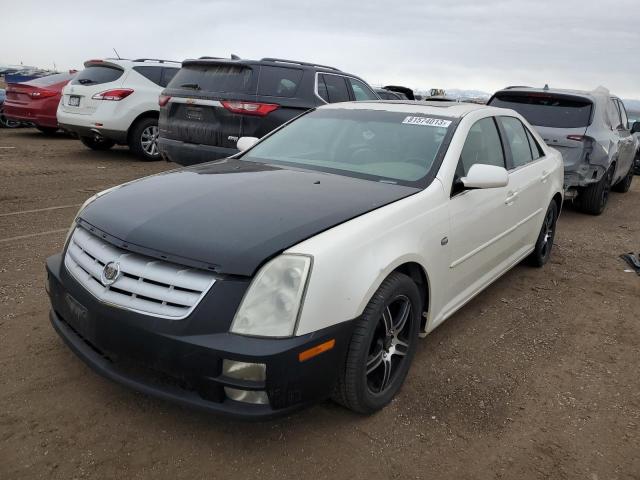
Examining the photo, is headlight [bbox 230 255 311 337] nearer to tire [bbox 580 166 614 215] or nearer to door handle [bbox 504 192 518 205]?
door handle [bbox 504 192 518 205]

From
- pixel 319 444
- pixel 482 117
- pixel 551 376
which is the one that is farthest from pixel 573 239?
pixel 319 444

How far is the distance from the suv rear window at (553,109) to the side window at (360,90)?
7.08 ft

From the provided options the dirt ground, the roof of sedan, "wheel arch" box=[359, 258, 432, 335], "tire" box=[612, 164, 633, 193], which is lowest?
the dirt ground

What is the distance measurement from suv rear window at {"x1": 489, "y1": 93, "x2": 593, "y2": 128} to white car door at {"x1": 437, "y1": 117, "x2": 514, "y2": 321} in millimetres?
3555

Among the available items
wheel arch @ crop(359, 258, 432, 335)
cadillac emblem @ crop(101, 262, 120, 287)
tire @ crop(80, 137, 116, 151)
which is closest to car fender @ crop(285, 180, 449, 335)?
wheel arch @ crop(359, 258, 432, 335)

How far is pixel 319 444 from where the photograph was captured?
2525 mm

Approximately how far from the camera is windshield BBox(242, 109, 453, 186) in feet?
11.0

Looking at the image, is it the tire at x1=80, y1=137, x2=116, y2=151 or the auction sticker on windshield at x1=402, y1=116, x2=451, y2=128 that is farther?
the tire at x1=80, y1=137, x2=116, y2=151

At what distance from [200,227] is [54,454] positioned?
1.16 metres

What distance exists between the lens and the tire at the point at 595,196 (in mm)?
7543

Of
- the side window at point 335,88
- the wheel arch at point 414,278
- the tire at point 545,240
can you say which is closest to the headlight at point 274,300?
the wheel arch at point 414,278

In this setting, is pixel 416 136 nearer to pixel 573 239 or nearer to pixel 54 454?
pixel 54 454

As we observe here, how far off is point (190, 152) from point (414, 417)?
15.5ft

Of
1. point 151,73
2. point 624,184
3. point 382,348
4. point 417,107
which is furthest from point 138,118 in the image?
point 624,184
